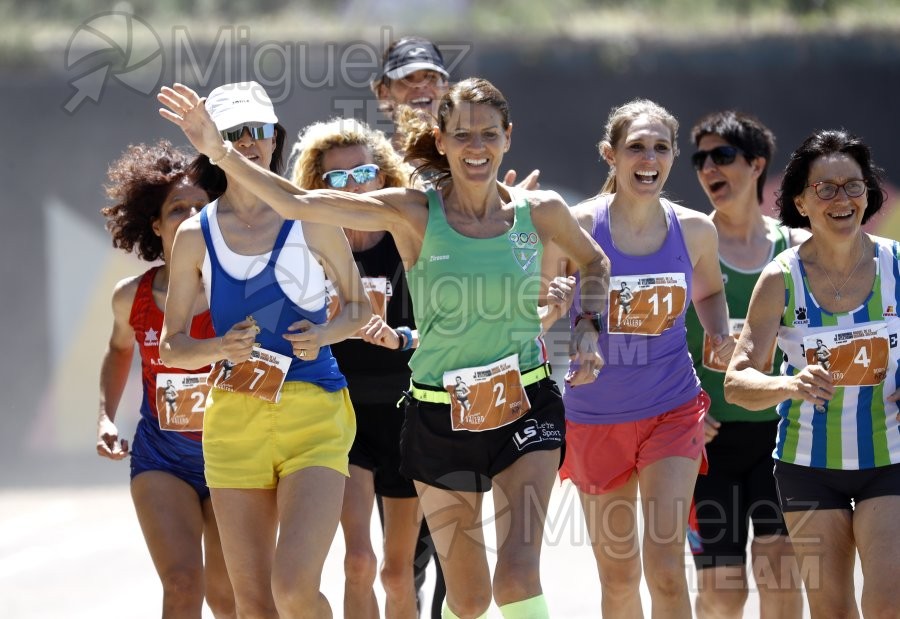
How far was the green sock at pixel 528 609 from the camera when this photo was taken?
366cm

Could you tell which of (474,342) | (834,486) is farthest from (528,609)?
(834,486)

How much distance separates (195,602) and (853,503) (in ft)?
7.18

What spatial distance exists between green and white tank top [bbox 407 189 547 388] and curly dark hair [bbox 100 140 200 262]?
1341 mm

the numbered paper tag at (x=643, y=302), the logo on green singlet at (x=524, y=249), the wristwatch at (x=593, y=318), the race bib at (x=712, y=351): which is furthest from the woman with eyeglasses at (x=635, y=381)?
the logo on green singlet at (x=524, y=249)

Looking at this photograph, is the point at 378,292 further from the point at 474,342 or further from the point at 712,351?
the point at 712,351

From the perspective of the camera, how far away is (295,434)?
153 inches

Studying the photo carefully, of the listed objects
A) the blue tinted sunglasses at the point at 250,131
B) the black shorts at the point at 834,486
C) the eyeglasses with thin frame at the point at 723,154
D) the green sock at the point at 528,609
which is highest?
the blue tinted sunglasses at the point at 250,131

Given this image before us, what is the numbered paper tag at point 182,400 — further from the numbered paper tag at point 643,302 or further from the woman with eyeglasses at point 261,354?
the numbered paper tag at point 643,302

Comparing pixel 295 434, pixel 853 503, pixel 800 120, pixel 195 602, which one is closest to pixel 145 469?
pixel 195 602

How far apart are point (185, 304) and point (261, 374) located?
1.17ft

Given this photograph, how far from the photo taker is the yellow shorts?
12.7 ft

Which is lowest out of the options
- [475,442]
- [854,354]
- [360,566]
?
[360,566]

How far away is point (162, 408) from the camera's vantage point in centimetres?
441

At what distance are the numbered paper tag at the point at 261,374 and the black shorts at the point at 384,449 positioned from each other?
0.90m
